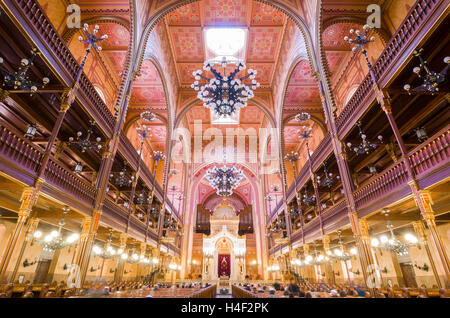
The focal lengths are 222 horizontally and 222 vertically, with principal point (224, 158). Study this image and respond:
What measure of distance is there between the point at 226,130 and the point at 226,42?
34.3 feet

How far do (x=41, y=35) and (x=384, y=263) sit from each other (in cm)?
2037

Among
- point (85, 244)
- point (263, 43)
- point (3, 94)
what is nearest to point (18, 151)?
point (3, 94)

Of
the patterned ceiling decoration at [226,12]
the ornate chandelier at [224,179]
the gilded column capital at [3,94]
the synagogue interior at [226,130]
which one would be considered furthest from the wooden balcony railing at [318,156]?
the gilded column capital at [3,94]

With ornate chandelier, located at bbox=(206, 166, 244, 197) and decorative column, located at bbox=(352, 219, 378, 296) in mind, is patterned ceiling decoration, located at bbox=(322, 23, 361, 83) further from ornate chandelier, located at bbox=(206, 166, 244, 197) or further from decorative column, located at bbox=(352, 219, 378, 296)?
decorative column, located at bbox=(352, 219, 378, 296)

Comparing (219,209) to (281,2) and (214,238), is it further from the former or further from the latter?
(281,2)

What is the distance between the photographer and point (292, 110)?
→ 65.4 feet

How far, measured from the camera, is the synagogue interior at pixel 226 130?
6590 millimetres

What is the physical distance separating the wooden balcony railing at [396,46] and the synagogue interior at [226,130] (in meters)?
0.05

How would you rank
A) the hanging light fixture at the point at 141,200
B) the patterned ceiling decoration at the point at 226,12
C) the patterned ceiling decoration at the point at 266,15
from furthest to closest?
1. the patterned ceiling decoration at the point at 266,15
2. the patterned ceiling decoration at the point at 226,12
3. the hanging light fixture at the point at 141,200

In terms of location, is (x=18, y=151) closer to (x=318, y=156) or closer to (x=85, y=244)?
(x=85, y=244)

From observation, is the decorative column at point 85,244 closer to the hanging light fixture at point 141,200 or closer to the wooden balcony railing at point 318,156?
the hanging light fixture at point 141,200

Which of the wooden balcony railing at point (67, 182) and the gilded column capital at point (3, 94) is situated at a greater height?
the gilded column capital at point (3, 94)

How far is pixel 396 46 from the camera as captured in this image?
721 cm
